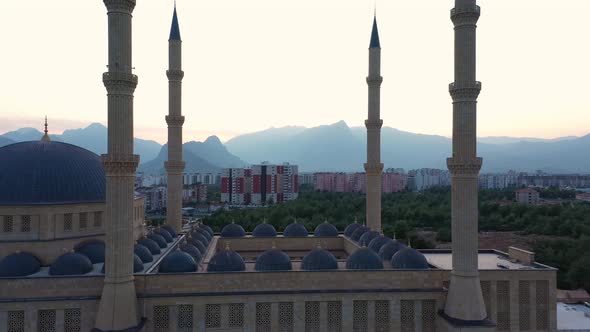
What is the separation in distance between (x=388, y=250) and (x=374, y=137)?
803cm

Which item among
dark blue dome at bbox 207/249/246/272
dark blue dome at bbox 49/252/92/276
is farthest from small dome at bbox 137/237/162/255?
dark blue dome at bbox 207/249/246/272

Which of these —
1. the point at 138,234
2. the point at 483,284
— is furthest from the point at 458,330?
the point at 138,234

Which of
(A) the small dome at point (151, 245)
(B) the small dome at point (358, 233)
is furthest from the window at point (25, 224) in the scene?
(B) the small dome at point (358, 233)

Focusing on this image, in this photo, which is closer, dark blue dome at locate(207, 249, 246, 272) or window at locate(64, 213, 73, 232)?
dark blue dome at locate(207, 249, 246, 272)

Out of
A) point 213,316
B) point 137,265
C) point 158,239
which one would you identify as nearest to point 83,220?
Answer: point 158,239

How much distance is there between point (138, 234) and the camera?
2095cm

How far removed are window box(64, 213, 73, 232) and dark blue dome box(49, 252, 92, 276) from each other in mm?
2281

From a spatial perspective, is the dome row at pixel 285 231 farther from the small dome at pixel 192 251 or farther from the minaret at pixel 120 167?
the minaret at pixel 120 167

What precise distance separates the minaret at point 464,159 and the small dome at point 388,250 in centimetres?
332

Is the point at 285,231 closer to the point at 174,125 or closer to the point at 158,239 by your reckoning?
the point at 158,239

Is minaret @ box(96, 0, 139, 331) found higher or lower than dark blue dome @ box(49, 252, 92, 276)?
higher

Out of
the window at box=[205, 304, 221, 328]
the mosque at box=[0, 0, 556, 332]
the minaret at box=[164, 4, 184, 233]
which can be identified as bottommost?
the window at box=[205, 304, 221, 328]

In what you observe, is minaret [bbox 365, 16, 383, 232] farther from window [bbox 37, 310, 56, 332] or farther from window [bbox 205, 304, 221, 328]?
window [bbox 37, 310, 56, 332]

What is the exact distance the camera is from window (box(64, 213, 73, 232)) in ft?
54.2
